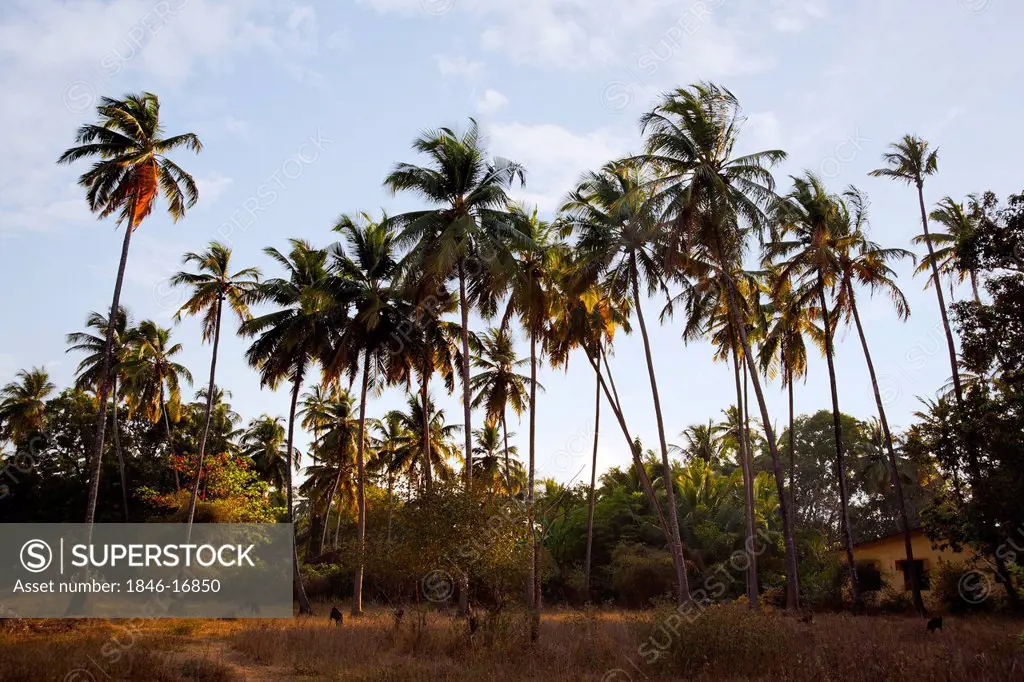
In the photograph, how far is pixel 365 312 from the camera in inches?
1202

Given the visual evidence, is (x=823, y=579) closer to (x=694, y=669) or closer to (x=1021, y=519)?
(x=1021, y=519)

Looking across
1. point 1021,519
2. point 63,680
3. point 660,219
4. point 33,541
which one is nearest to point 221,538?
point 33,541

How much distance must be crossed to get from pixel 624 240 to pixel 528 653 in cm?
1508

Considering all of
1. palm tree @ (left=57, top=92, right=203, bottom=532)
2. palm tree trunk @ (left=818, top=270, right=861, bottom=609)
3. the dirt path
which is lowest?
the dirt path

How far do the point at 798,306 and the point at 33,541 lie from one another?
34.1 meters

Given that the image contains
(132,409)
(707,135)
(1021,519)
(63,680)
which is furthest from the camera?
(132,409)

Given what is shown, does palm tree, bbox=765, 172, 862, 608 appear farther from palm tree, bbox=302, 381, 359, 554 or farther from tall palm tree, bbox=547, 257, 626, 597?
palm tree, bbox=302, 381, 359, 554

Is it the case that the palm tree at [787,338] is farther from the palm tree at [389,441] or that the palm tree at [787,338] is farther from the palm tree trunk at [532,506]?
the palm tree at [389,441]

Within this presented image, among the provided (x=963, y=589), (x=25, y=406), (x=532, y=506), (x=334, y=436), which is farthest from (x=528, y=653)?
(x=25, y=406)

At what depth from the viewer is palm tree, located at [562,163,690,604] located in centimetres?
2636

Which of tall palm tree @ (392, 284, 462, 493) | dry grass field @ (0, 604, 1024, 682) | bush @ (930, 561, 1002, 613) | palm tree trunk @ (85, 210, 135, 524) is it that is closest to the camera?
dry grass field @ (0, 604, 1024, 682)

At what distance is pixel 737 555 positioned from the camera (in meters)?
35.3

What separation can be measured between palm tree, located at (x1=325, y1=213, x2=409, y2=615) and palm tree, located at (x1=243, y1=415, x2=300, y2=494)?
21550 millimetres

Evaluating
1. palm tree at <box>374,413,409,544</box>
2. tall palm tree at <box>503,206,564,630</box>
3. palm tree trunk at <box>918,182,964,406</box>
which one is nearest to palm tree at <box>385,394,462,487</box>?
palm tree at <box>374,413,409,544</box>
